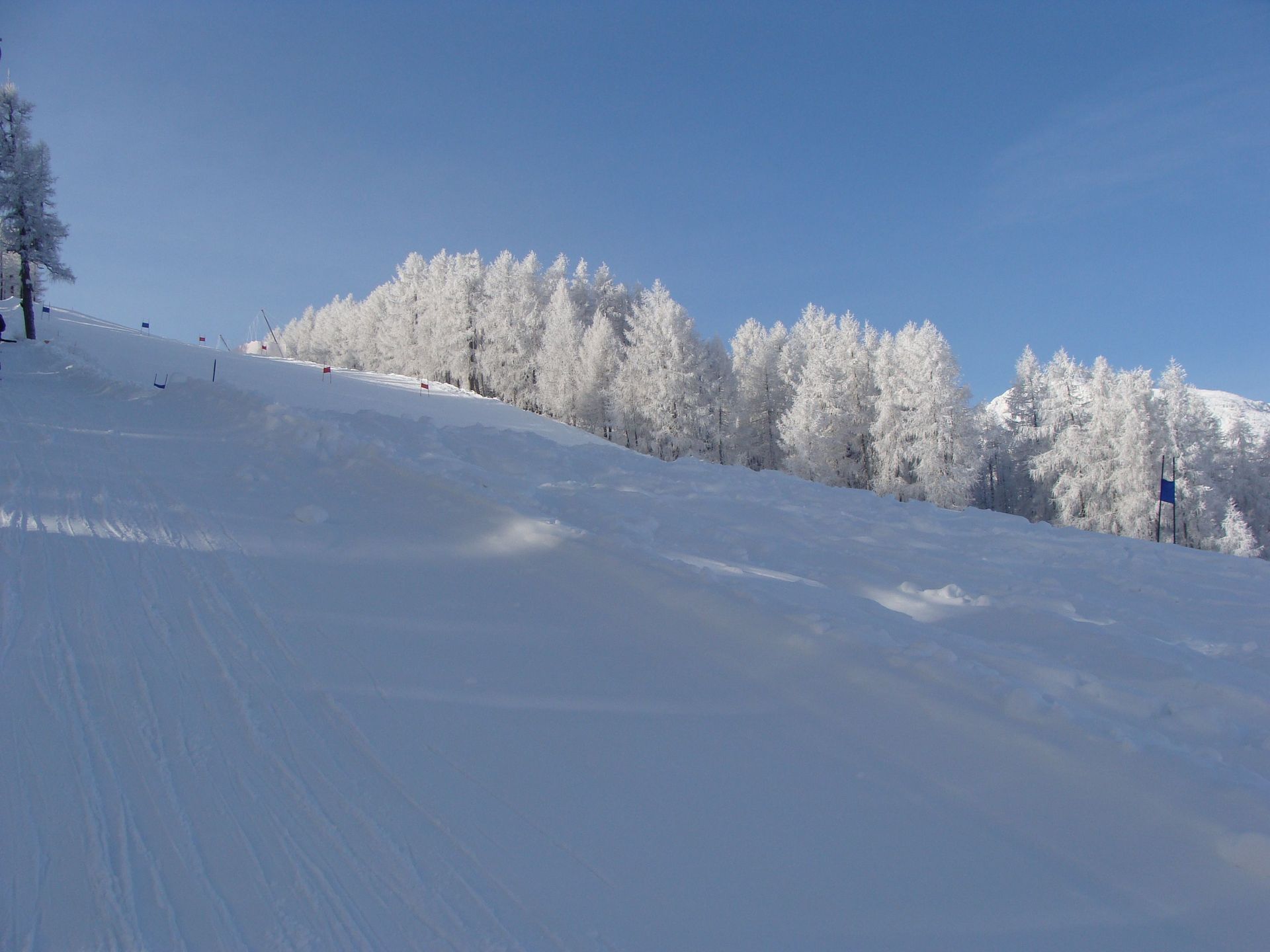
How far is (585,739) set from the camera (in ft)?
12.6

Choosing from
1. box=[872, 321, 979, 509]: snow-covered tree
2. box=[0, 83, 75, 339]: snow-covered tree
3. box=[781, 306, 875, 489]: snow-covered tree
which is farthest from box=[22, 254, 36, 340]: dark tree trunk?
box=[872, 321, 979, 509]: snow-covered tree

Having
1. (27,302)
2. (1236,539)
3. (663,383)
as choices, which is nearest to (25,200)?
(27,302)

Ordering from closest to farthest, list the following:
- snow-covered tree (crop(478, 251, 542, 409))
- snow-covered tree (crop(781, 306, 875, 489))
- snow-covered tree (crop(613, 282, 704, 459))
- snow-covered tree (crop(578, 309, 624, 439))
→ snow-covered tree (crop(781, 306, 875, 489)) → snow-covered tree (crop(613, 282, 704, 459)) → snow-covered tree (crop(578, 309, 624, 439)) → snow-covered tree (crop(478, 251, 542, 409))

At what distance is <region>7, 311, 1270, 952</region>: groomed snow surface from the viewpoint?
8.76 feet

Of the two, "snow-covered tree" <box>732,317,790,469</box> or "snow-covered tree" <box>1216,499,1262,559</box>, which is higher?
"snow-covered tree" <box>732,317,790,469</box>

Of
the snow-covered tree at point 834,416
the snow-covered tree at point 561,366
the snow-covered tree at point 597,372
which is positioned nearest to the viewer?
the snow-covered tree at point 834,416

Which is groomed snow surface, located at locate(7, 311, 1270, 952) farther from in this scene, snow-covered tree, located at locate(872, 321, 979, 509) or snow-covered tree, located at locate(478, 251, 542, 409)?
snow-covered tree, located at locate(478, 251, 542, 409)

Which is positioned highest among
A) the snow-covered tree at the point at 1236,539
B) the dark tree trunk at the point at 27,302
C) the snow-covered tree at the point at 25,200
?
the snow-covered tree at the point at 25,200

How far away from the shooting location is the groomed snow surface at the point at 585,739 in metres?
2.67

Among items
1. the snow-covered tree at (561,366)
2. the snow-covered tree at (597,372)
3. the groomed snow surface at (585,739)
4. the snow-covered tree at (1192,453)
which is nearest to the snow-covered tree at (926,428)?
the snow-covered tree at (1192,453)

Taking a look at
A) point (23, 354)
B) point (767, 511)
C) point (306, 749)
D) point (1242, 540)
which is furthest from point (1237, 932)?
point (1242, 540)

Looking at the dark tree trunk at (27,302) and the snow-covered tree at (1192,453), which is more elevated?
the dark tree trunk at (27,302)

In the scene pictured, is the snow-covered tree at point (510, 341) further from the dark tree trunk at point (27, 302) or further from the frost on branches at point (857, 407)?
the dark tree trunk at point (27, 302)

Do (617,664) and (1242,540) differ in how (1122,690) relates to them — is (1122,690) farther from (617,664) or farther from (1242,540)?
(1242,540)
